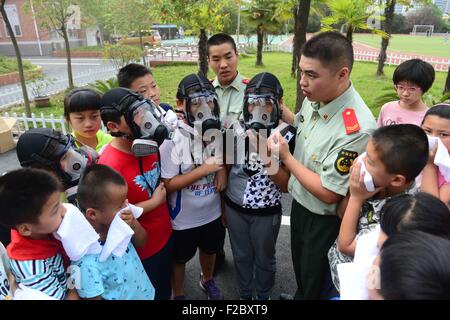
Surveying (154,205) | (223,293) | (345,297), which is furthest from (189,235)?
(345,297)

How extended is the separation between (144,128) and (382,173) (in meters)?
1.27

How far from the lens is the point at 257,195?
237 cm

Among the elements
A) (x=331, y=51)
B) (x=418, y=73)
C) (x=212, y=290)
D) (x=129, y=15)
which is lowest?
(x=212, y=290)

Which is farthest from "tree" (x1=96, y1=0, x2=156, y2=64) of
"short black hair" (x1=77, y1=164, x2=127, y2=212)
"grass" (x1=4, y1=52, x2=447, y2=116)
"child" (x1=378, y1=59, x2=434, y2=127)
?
"short black hair" (x1=77, y1=164, x2=127, y2=212)

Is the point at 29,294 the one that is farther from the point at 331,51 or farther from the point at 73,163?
the point at 331,51

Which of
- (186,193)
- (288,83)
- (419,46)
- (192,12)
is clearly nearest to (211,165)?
(186,193)

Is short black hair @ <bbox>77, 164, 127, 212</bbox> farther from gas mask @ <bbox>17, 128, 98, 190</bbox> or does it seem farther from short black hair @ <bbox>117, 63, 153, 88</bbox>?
short black hair @ <bbox>117, 63, 153, 88</bbox>

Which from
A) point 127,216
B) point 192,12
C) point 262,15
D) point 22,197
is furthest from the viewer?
point 262,15

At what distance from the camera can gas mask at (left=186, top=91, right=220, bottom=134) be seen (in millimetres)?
2148

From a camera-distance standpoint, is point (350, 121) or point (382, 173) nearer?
point (382, 173)

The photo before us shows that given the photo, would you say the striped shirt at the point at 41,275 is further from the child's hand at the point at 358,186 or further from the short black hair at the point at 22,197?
the child's hand at the point at 358,186

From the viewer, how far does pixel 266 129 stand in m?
2.14

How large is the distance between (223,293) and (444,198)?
1959 millimetres
